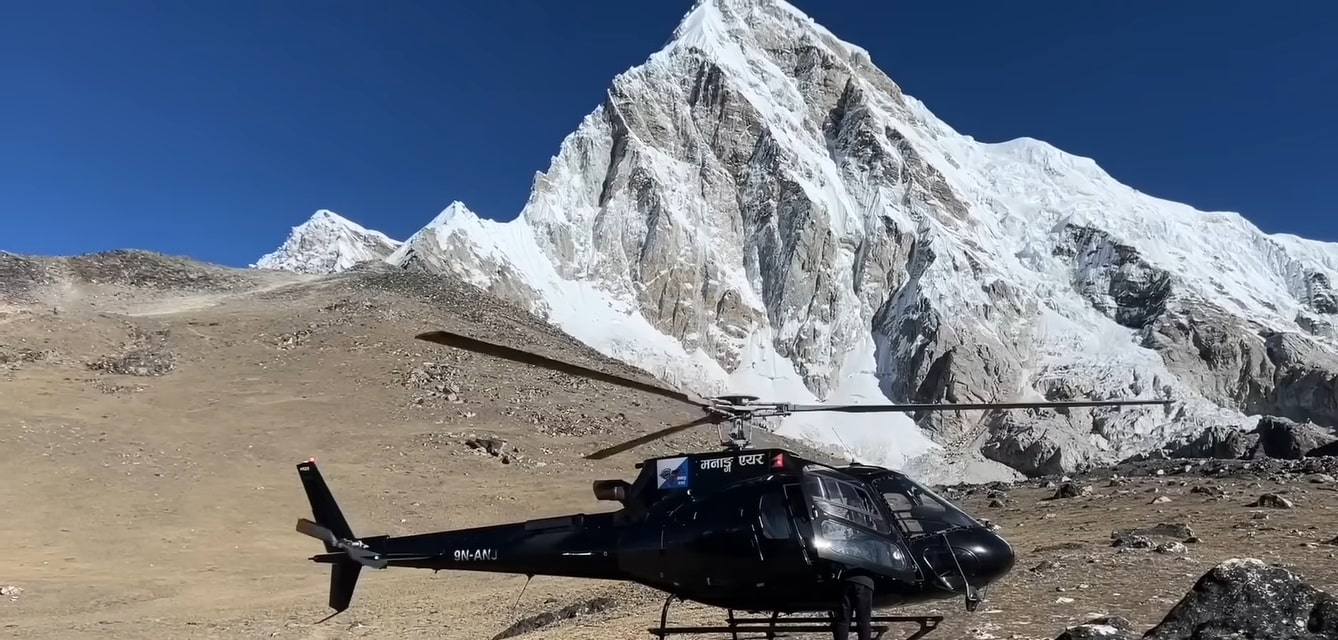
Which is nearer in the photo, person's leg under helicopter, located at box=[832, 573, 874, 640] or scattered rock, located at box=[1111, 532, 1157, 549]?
person's leg under helicopter, located at box=[832, 573, 874, 640]

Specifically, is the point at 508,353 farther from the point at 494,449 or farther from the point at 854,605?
the point at 494,449

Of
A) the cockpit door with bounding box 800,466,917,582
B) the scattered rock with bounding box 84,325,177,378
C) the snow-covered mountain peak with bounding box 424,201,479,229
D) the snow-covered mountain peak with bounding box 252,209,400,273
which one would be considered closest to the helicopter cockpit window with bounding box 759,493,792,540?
the cockpit door with bounding box 800,466,917,582

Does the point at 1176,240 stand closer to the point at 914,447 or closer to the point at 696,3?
the point at 914,447

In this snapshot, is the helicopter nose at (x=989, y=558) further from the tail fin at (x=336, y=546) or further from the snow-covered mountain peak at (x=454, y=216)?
the snow-covered mountain peak at (x=454, y=216)

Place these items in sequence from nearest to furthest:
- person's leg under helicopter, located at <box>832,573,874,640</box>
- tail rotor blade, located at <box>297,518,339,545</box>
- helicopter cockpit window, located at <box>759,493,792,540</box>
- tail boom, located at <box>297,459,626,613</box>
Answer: person's leg under helicopter, located at <box>832,573,874,640</box> → helicopter cockpit window, located at <box>759,493,792,540</box> → tail boom, located at <box>297,459,626,613</box> → tail rotor blade, located at <box>297,518,339,545</box>

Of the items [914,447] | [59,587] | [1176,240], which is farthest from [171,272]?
[1176,240]

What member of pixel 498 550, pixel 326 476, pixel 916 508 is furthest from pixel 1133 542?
pixel 326 476

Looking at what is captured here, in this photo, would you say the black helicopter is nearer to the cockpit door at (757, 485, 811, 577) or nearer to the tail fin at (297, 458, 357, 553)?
the cockpit door at (757, 485, 811, 577)
